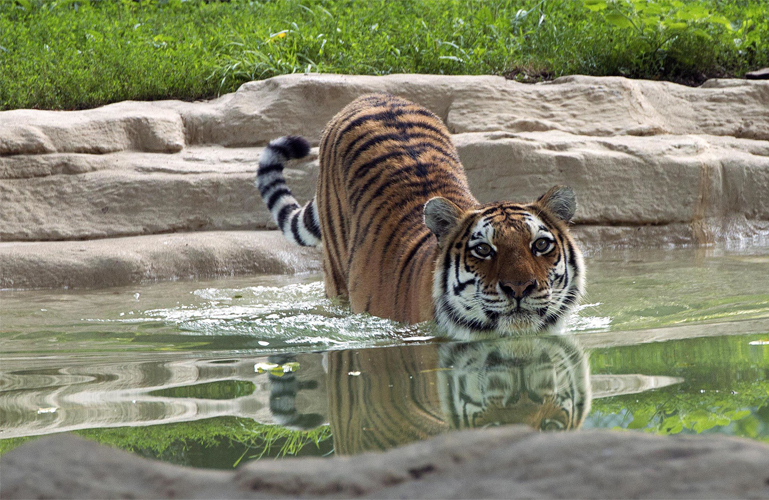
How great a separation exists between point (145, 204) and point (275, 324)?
2.43 meters

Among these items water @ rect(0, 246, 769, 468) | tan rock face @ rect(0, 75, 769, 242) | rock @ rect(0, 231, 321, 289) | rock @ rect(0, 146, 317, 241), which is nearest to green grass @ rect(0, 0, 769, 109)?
tan rock face @ rect(0, 75, 769, 242)

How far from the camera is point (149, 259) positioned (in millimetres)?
5016

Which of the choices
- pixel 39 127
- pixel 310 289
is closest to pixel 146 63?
pixel 39 127

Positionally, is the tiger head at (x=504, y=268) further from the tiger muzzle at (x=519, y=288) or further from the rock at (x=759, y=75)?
the rock at (x=759, y=75)

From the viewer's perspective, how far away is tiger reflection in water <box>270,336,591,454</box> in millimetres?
1709

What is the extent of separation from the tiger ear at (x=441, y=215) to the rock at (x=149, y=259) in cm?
239

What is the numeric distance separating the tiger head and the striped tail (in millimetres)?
1542

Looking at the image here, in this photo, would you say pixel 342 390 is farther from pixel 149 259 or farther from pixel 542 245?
pixel 149 259

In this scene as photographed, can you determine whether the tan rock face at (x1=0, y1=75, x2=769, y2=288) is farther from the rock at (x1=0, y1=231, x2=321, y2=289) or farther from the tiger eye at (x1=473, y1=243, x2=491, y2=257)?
the tiger eye at (x1=473, y1=243, x2=491, y2=257)

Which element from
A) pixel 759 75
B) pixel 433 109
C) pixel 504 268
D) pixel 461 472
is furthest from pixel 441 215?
pixel 759 75

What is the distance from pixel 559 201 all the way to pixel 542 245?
281 millimetres

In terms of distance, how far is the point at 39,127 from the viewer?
18.1 ft

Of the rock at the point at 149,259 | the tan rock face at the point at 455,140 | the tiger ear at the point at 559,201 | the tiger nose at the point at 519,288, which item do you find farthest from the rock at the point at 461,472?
the tan rock face at the point at 455,140

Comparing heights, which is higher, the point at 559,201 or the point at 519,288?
the point at 559,201
